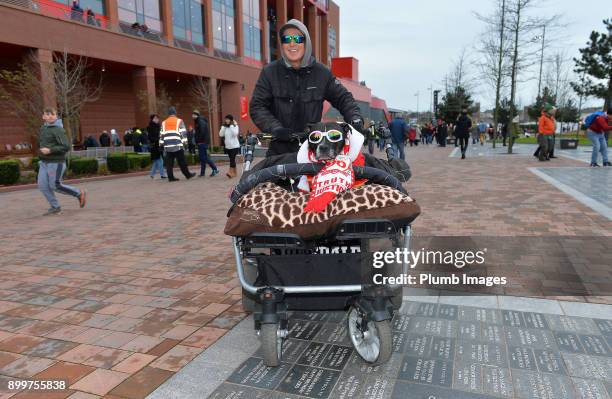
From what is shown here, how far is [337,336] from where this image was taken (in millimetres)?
2998

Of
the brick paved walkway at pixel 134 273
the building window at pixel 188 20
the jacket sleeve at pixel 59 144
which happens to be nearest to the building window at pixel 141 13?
the building window at pixel 188 20

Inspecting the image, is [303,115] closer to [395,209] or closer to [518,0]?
[395,209]

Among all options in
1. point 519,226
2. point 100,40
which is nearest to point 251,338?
point 519,226

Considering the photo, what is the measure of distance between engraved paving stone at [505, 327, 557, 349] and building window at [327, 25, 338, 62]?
178 feet

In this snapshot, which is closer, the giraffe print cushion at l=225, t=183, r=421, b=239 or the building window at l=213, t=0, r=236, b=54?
the giraffe print cushion at l=225, t=183, r=421, b=239

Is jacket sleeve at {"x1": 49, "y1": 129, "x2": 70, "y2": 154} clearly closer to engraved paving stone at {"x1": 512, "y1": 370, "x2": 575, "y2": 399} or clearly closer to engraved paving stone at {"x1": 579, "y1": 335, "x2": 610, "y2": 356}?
engraved paving stone at {"x1": 512, "y1": 370, "x2": 575, "y2": 399}

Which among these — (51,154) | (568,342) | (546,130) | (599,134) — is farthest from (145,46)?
(568,342)

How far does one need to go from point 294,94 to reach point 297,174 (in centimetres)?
109

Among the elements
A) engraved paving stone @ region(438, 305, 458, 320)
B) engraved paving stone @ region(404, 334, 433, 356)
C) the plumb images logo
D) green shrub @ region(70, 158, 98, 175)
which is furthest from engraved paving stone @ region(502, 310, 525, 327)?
green shrub @ region(70, 158, 98, 175)

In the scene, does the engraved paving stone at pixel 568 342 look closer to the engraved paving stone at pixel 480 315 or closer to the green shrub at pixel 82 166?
the engraved paving stone at pixel 480 315

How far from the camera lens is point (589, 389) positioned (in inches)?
90.4

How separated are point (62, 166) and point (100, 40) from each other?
62.4 ft

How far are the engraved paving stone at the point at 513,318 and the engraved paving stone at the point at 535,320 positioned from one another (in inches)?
1.2

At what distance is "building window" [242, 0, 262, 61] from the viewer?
37719 millimetres
